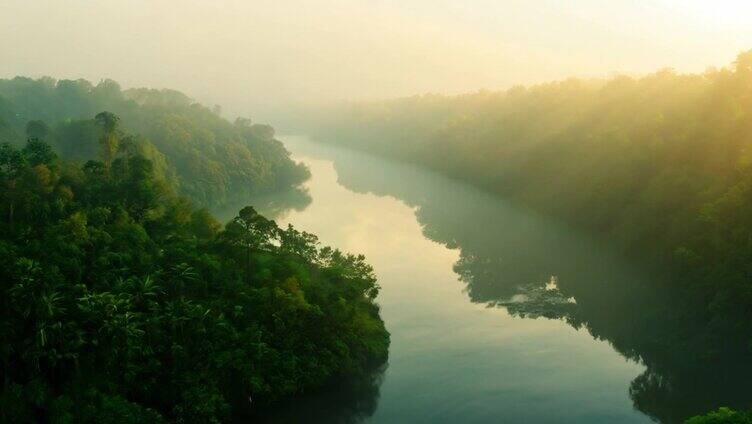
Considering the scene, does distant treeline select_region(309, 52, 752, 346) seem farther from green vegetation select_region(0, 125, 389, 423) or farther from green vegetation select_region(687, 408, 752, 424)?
green vegetation select_region(0, 125, 389, 423)

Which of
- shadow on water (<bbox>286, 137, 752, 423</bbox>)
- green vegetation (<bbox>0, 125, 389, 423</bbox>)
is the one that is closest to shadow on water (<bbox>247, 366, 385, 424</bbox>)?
green vegetation (<bbox>0, 125, 389, 423</bbox>)

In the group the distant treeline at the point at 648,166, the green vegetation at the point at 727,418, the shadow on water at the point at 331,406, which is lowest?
the shadow on water at the point at 331,406

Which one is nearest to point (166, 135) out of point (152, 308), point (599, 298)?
point (152, 308)

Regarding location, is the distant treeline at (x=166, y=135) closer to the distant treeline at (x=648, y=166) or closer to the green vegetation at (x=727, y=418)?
the distant treeline at (x=648, y=166)

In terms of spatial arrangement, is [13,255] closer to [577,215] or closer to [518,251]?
[518,251]

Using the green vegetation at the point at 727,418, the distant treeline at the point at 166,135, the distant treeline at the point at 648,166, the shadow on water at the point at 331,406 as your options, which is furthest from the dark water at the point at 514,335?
the distant treeline at the point at 166,135
